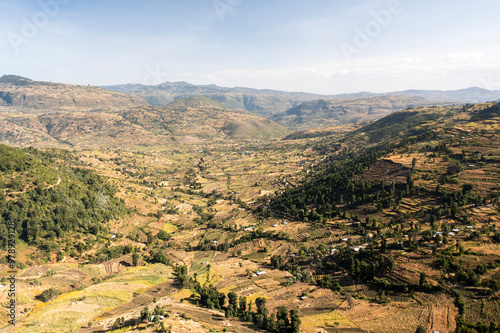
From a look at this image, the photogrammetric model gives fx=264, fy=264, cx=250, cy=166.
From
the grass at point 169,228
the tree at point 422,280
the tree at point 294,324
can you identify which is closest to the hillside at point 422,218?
the tree at point 422,280

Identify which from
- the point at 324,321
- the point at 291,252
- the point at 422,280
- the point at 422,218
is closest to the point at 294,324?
the point at 324,321

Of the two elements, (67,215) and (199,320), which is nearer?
(199,320)

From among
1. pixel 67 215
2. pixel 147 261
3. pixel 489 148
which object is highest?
pixel 489 148

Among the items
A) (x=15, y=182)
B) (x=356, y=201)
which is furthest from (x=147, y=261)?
(x=356, y=201)

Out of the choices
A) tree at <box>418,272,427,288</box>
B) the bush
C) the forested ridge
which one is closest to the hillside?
tree at <box>418,272,427,288</box>

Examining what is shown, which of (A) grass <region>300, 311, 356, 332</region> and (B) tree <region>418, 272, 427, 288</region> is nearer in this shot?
(A) grass <region>300, 311, 356, 332</region>

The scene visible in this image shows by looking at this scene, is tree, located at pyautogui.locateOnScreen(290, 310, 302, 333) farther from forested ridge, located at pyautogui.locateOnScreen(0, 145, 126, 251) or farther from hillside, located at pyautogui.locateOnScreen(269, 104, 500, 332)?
forested ridge, located at pyautogui.locateOnScreen(0, 145, 126, 251)

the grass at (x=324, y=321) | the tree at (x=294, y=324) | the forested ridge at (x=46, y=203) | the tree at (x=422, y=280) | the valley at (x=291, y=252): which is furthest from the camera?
the forested ridge at (x=46, y=203)

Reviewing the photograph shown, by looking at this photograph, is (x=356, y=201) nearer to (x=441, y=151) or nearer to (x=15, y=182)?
(x=441, y=151)

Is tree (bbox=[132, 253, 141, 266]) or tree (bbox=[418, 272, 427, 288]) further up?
tree (bbox=[418, 272, 427, 288])

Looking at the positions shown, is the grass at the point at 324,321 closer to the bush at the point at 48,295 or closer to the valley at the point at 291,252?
the valley at the point at 291,252

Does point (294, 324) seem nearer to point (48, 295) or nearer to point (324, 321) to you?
point (324, 321)
